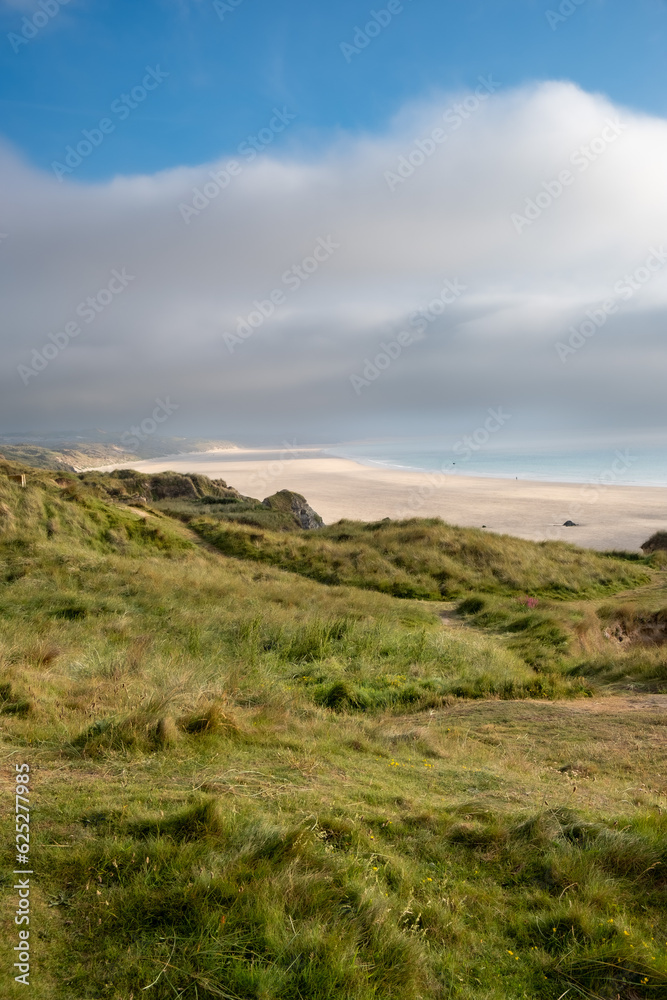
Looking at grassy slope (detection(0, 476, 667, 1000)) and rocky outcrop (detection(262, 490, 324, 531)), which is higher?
rocky outcrop (detection(262, 490, 324, 531))

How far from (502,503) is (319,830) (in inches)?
2342

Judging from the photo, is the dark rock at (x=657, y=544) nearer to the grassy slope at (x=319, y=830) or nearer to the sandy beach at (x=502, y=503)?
the sandy beach at (x=502, y=503)

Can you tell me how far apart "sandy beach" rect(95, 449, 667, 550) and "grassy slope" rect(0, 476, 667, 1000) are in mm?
34576

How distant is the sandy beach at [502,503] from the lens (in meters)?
44.9

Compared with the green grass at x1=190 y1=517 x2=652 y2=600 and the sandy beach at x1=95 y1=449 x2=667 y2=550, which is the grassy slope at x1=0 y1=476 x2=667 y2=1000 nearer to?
the green grass at x1=190 y1=517 x2=652 y2=600

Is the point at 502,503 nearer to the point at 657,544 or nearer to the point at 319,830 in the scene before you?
the point at 657,544

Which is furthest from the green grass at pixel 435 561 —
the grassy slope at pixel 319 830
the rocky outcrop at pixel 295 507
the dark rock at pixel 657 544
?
the grassy slope at pixel 319 830

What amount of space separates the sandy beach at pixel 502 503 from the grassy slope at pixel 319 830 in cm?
3458

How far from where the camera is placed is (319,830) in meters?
4.23

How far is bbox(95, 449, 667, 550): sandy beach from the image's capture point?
4494cm

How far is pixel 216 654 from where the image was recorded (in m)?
11.1

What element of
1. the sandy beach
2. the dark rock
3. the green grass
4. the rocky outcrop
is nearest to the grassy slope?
the green grass

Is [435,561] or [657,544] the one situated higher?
[657,544]

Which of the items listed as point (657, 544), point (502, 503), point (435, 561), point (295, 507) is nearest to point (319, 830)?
point (435, 561)
